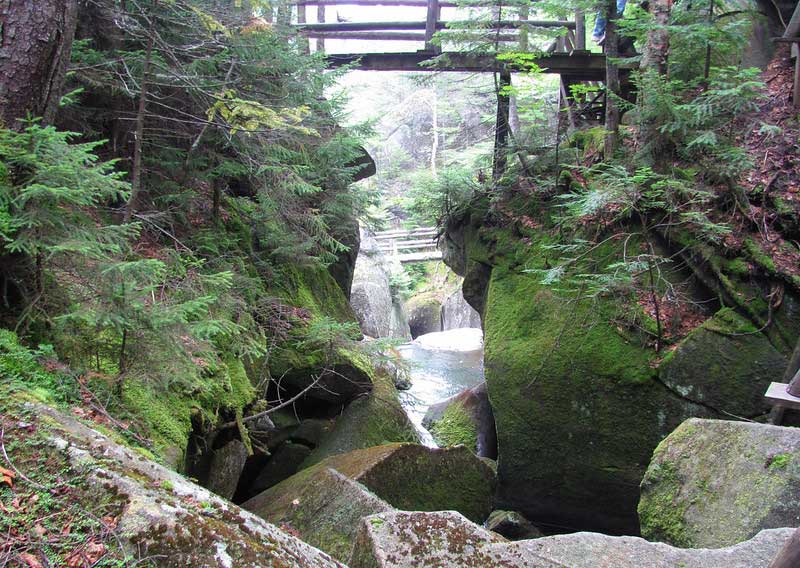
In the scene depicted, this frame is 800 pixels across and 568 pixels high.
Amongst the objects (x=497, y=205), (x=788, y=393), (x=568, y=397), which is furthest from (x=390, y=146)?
(x=788, y=393)

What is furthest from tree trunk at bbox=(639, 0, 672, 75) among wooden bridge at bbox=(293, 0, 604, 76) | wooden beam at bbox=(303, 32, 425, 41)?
wooden beam at bbox=(303, 32, 425, 41)

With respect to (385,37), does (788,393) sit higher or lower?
lower

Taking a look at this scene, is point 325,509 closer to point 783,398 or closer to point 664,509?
point 664,509

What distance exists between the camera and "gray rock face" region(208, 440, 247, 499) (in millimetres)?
5336

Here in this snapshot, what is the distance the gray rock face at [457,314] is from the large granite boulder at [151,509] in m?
21.6

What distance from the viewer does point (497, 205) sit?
32.4 ft

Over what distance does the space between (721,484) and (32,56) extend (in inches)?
235

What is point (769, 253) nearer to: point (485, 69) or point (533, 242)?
point (533, 242)

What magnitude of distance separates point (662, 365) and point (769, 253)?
2.03 meters

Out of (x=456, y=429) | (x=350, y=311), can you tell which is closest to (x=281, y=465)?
(x=350, y=311)

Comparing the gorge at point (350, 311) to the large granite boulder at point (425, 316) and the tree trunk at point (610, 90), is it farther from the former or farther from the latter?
the large granite boulder at point (425, 316)

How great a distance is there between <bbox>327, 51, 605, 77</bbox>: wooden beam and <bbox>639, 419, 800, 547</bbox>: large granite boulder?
7.61 m

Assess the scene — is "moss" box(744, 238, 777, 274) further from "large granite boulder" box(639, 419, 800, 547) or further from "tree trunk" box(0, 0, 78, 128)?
"tree trunk" box(0, 0, 78, 128)

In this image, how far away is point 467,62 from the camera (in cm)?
1057
